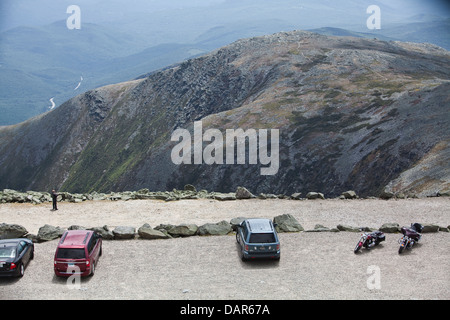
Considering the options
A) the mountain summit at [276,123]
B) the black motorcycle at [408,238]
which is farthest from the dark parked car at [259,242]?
the mountain summit at [276,123]

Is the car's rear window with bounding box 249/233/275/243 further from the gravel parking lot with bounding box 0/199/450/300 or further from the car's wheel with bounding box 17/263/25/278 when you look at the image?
the car's wheel with bounding box 17/263/25/278

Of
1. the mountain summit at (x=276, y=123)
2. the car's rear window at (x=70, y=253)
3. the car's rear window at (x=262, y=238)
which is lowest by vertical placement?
the mountain summit at (x=276, y=123)

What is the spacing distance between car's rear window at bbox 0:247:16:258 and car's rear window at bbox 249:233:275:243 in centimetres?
1311

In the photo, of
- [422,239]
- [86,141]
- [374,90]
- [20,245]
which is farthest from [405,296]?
[86,141]

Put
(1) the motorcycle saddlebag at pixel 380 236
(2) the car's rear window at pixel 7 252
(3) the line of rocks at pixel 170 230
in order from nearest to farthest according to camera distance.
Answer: (2) the car's rear window at pixel 7 252 < (1) the motorcycle saddlebag at pixel 380 236 < (3) the line of rocks at pixel 170 230

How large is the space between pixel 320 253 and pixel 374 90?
73910mm

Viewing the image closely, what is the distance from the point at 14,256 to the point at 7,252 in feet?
1.96

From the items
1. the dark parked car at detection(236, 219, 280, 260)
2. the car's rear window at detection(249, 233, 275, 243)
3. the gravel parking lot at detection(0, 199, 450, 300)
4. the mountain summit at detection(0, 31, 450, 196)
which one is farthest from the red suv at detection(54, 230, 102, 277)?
the mountain summit at detection(0, 31, 450, 196)

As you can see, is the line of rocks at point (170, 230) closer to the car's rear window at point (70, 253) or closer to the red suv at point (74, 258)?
the red suv at point (74, 258)

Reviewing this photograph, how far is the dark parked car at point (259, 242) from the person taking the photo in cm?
2505

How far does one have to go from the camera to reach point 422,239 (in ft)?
93.1

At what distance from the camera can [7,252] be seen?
24.0 meters

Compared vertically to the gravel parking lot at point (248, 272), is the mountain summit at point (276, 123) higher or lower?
lower

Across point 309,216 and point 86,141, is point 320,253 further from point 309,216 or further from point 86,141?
point 86,141
